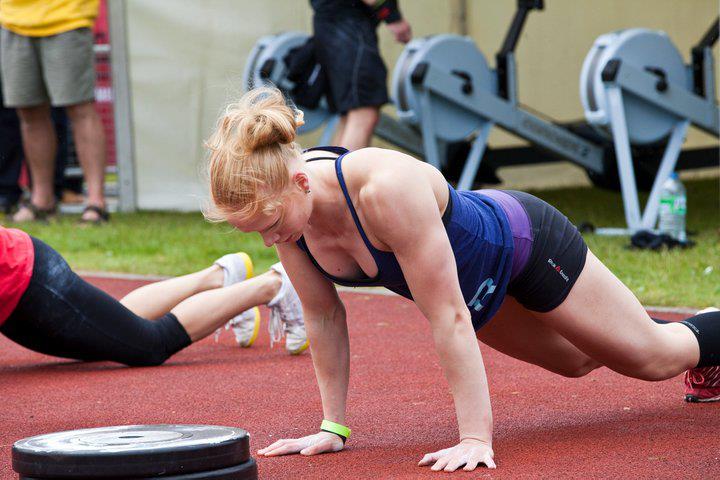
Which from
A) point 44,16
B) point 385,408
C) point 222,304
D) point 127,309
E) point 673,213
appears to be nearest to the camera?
point 385,408

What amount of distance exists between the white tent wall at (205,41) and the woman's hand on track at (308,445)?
6532 mm

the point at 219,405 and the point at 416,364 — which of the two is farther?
the point at 416,364

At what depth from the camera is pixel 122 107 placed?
1004 cm

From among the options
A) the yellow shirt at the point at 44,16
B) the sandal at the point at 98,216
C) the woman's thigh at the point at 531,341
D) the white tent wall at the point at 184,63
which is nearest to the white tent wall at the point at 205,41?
the white tent wall at the point at 184,63

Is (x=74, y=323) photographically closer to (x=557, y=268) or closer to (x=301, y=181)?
(x=301, y=181)

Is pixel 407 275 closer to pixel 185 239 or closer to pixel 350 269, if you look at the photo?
pixel 350 269

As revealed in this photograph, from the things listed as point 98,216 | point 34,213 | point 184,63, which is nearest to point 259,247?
point 98,216

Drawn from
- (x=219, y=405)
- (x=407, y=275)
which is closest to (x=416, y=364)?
(x=219, y=405)

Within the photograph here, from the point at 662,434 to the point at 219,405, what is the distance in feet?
4.59

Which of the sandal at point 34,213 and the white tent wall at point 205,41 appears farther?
the white tent wall at point 205,41

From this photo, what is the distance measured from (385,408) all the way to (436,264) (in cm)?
100

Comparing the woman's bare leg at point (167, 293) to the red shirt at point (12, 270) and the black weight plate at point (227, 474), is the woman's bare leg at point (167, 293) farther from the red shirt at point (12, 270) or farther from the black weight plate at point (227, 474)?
the black weight plate at point (227, 474)

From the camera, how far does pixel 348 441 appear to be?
125 inches

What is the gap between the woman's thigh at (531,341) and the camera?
3289mm
